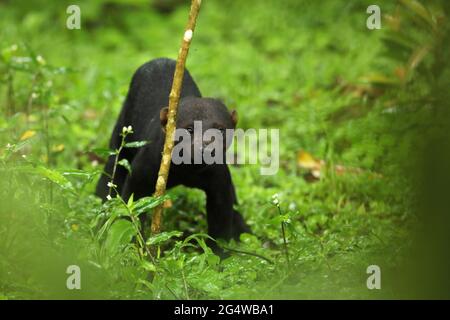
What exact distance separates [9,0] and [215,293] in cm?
792

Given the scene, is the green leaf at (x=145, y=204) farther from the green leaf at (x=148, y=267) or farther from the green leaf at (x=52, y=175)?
the green leaf at (x=52, y=175)

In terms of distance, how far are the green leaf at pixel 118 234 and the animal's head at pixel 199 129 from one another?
0.72 metres

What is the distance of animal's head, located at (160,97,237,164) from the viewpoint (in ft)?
14.1

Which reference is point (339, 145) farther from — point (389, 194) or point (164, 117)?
point (164, 117)

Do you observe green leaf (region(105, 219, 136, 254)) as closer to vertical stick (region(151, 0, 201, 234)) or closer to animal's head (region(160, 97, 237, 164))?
vertical stick (region(151, 0, 201, 234))

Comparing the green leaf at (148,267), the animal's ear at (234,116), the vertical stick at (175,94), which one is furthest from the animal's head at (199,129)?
the green leaf at (148,267)

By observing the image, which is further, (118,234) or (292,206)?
(292,206)

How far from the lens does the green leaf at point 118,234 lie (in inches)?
147

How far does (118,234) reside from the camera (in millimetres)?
3734

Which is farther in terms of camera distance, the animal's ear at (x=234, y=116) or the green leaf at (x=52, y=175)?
the animal's ear at (x=234, y=116)

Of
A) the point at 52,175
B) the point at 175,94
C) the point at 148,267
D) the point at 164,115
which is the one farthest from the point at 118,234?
the point at 164,115

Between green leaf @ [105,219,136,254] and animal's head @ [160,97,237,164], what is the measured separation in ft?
2.35

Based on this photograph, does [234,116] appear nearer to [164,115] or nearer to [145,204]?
[164,115]

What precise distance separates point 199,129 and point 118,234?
879 millimetres
